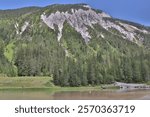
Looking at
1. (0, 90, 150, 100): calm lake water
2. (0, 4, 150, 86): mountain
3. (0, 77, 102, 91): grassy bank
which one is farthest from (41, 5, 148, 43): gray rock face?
(0, 90, 150, 100): calm lake water

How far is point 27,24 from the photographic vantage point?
5630 inches

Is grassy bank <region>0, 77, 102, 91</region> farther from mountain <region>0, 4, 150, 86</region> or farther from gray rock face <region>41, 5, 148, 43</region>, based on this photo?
gray rock face <region>41, 5, 148, 43</region>

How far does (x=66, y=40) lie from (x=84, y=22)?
2406 centimetres

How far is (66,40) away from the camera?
124 metres

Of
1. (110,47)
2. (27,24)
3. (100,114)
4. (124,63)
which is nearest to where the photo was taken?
(100,114)

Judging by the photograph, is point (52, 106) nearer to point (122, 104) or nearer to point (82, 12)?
point (122, 104)

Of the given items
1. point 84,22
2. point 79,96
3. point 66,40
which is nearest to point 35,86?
point 79,96

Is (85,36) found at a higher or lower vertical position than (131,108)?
higher

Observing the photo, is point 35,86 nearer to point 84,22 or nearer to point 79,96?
point 79,96

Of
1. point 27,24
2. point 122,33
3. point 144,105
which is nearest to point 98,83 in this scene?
point 144,105

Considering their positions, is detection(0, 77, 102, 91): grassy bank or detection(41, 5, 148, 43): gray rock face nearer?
detection(0, 77, 102, 91): grassy bank

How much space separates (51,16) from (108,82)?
97285mm

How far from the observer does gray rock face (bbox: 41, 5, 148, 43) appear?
13875 centimetres

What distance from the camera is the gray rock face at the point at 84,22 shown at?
5463 inches
